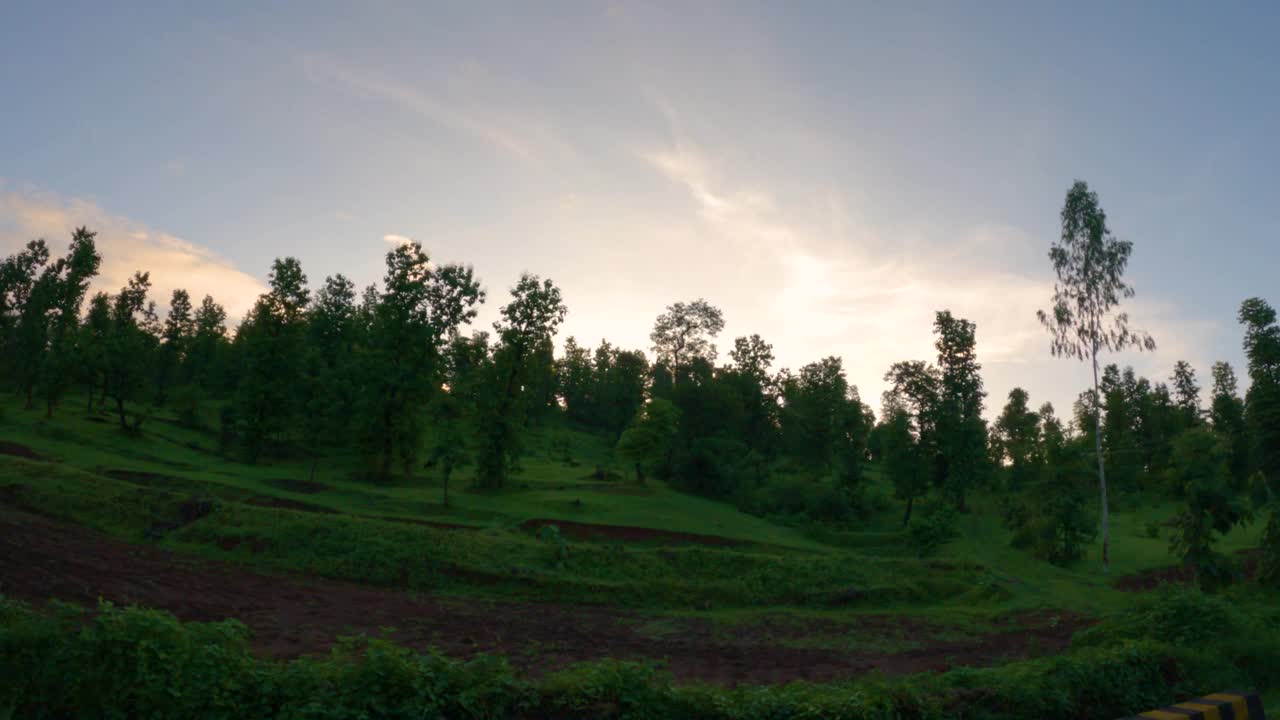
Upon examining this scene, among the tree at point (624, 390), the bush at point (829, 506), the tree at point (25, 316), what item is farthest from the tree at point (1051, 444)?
the tree at point (25, 316)

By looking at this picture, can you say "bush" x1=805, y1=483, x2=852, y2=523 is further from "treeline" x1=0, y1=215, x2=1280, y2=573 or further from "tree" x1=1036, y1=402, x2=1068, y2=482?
"tree" x1=1036, y1=402, x2=1068, y2=482

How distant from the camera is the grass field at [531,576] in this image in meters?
19.5

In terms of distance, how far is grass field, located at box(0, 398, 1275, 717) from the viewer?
1955cm

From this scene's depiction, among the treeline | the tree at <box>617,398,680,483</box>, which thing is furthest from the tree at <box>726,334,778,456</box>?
the tree at <box>617,398,680,483</box>

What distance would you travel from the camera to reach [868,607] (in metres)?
28.0

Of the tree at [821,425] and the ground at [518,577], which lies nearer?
the ground at [518,577]

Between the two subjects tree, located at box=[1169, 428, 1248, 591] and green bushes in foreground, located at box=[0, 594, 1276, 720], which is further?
tree, located at box=[1169, 428, 1248, 591]

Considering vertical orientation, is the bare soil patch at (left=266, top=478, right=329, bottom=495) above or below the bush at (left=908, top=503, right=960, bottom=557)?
below

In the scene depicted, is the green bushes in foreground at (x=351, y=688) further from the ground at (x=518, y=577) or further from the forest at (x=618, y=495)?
the ground at (x=518, y=577)

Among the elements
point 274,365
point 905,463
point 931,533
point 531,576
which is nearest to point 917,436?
point 905,463

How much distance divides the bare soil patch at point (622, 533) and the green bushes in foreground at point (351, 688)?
88.8 ft

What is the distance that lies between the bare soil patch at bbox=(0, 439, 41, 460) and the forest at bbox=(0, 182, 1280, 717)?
37 centimetres

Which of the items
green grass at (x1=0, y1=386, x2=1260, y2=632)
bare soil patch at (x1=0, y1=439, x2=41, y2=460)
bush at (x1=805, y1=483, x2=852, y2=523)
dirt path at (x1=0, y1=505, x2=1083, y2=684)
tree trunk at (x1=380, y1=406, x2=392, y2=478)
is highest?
tree trunk at (x1=380, y1=406, x2=392, y2=478)

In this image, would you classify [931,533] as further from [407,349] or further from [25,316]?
[25,316]
